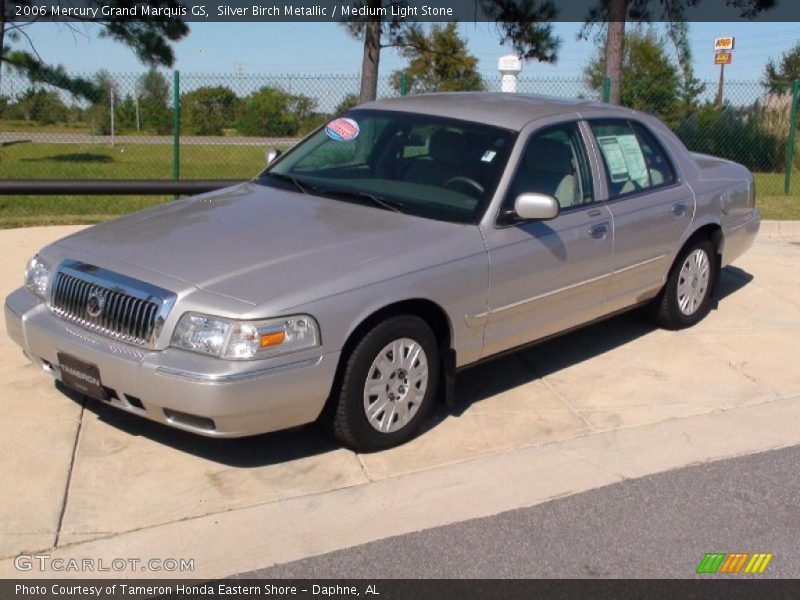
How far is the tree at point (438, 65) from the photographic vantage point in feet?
50.6

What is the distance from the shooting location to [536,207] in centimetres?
554

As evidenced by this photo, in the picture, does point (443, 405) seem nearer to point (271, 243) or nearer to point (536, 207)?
point (536, 207)

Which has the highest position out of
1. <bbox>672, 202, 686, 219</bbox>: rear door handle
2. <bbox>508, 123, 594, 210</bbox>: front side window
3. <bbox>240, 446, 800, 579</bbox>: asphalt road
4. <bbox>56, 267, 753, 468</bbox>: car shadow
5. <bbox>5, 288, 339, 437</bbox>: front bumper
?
<bbox>508, 123, 594, 210</bbox>: front side window

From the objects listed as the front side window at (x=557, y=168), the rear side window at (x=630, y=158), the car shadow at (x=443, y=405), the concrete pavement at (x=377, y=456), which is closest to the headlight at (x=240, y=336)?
the car shadow at (x=443, y=405)

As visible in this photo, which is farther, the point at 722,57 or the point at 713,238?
the point at 722,57

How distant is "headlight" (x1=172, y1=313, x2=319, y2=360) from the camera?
15.0ft

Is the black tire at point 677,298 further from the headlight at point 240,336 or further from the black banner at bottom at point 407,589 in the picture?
the headlight at point 240,336

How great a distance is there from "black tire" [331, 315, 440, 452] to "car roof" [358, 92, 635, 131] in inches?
61.8

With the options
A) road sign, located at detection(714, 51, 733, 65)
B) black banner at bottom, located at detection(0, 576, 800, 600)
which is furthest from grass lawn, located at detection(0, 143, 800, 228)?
road sign, located at detection(714, 51, 733, 65)

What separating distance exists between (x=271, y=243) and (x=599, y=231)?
2136 mm

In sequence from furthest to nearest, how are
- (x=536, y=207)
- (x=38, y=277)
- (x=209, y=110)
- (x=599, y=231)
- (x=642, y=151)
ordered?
(x=209, y=110) < (x=642, y=151) < (x=599, y=231) < (x=536, y=207) < (x=38, y=277)

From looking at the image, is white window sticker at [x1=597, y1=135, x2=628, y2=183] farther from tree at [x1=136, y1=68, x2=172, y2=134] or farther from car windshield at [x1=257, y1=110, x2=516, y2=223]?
tree at [x1=136, y1=68, x2=172, y2=134]

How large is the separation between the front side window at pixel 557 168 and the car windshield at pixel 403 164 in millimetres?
153

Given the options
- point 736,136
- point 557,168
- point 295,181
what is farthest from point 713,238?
point 736,136
